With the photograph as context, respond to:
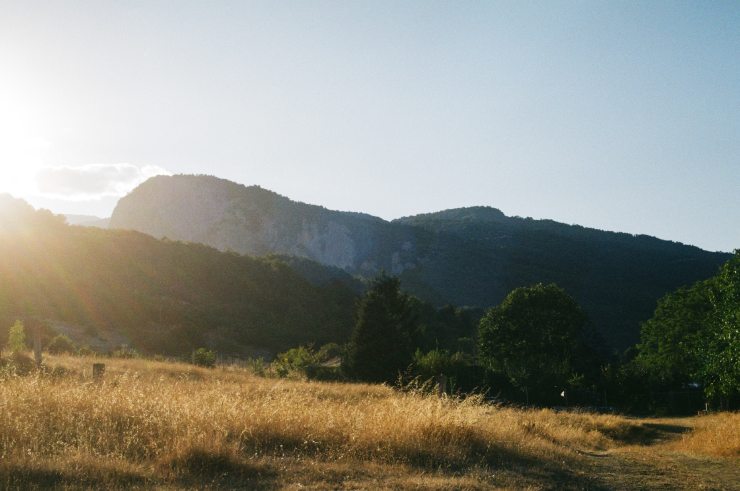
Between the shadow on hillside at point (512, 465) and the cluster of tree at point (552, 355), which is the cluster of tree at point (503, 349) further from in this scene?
the shadow on hillside at point (512, 465)

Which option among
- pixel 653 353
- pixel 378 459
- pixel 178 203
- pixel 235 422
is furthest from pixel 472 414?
pixel 178 203

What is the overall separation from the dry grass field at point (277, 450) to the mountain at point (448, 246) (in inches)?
3500

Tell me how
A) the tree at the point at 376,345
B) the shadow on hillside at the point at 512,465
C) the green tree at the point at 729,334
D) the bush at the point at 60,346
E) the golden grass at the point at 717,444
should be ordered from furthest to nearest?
the tree at the point at 376,345 → the bush at the point at 60,346 → the green tree at the point at 729,334 → the golden grass at the point at 717,444 → the shadow on hillside at the point at 512,465

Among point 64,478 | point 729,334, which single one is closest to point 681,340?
point 729,334

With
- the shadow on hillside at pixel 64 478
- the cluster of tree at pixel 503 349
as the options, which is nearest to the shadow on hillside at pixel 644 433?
the cluster of tree at pixel 503 349

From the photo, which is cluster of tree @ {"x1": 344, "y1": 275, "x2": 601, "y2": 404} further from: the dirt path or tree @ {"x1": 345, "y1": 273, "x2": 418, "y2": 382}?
the dirt path

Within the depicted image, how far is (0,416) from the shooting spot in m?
7.89

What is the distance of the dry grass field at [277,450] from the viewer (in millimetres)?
6766

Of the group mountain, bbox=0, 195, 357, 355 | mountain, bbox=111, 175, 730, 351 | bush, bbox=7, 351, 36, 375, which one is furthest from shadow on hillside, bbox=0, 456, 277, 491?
mountain, bbox=111, 175, 730, 351

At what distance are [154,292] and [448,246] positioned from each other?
81.2 m

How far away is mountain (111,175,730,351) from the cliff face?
0.28 meters

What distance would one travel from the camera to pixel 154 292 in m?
68.9

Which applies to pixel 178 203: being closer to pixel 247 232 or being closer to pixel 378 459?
pixel 247 232

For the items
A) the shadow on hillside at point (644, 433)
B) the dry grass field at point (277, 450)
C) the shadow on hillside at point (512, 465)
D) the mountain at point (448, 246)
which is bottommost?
the shadow on hillside at point (644, 433)
